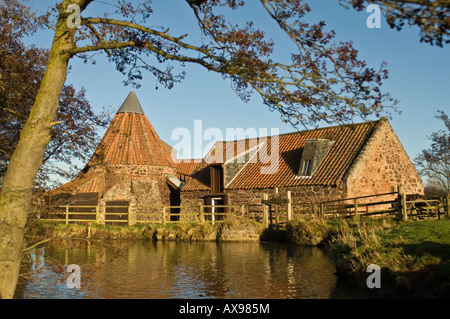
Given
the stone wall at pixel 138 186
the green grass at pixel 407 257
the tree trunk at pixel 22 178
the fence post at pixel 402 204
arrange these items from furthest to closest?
the stone wall at pixel 138 186 → the fence post at pixel 402 204 → the green grass at pixel 407 257 → the tree trunk at pixel 22 178

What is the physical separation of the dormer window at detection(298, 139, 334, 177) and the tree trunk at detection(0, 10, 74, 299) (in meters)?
22.2

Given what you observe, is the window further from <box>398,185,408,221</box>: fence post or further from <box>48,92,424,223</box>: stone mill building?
<box>398,185,408,221</box>: fence post

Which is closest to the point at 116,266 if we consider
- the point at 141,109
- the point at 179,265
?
the point at 179,265

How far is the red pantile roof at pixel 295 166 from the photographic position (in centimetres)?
2639

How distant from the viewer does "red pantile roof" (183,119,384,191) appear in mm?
26391

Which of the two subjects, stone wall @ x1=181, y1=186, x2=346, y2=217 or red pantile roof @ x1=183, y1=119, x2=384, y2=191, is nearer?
stone wall @ x1=181, y1=186, x2=346, y2=217

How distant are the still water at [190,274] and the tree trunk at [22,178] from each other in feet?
4.25

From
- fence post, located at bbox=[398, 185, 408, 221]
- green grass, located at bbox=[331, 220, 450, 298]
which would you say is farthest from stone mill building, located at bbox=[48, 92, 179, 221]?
green grass, located at bbox=[331, 220, 450, 298]

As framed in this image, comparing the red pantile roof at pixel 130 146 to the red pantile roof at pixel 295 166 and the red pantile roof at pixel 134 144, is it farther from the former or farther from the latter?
the red pantile roof at pixel 295 166

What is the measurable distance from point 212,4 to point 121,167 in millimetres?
27195

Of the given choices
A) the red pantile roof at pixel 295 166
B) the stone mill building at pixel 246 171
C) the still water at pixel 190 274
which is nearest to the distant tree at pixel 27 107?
the still water at pixel 190 274

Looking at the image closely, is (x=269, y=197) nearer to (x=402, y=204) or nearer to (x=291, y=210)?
(x=291, y=210)

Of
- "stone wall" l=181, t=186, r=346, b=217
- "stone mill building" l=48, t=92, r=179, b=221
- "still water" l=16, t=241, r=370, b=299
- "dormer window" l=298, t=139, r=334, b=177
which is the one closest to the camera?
"still water" l=16, t=241, r=370, b=299
